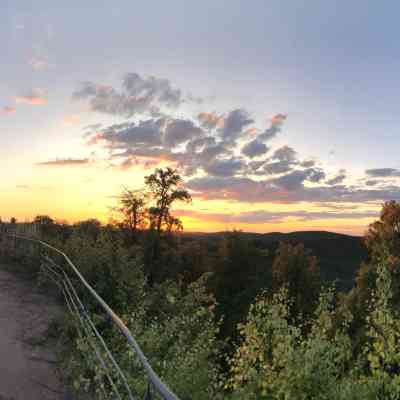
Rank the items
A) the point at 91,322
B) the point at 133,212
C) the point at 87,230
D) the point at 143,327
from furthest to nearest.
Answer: the point at 133,212 < the point at 87,230 < the point at 143,327 < the point at 91,322

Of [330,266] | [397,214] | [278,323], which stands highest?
[397,214]

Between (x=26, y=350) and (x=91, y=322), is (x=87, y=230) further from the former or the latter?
(x=91, y=322)

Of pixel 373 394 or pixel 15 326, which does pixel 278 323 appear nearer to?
pixel 373 394

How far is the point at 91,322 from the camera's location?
219 inches

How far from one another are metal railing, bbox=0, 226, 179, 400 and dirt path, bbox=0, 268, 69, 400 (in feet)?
1.86

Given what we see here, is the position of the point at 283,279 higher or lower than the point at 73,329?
lower

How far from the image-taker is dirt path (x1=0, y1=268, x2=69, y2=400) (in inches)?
232

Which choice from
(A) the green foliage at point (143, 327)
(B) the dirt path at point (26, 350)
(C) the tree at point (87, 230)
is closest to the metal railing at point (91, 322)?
(A) the green foliage at point (143, 327)

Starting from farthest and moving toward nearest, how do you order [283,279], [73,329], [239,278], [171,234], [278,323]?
[239,278] < [283,279] < [171,234] < [73,329] < [278,323]

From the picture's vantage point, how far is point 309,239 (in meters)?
171

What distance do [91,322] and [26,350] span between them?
2290mm

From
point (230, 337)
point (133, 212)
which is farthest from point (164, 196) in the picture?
point (230, 337)

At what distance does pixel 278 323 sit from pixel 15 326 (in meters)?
4.62

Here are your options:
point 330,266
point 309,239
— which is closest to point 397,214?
point 330,266
